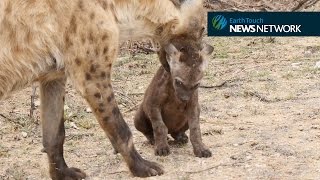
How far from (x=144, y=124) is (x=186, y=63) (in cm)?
74

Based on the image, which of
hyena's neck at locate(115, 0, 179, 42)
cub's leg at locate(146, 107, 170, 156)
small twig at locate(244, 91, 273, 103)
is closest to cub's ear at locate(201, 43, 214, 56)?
hyena's neck at locate(115, 0, 179, 42)

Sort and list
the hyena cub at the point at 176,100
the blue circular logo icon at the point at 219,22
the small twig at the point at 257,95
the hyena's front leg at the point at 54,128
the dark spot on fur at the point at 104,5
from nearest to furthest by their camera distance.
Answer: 1. the dark spot on fur at the point at 104,5
2. the hyena's front leg at the point at 54,128
3. the hyena cub at the point at 176,100
4. the small twig at the point at 257,95
5. the blue circular logo icon at the point at 219,22

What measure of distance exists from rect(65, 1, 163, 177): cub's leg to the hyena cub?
0.63 metres

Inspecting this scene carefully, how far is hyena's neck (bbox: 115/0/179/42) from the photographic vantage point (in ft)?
15.4

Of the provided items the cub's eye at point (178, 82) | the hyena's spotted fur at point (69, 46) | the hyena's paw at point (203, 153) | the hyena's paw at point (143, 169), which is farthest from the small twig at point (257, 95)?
the hyena's spotted fur at point (69, 46)

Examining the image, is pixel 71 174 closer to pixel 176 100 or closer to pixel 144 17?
pixel 176 100

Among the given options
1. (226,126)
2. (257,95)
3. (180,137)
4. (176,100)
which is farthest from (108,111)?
(257,95)

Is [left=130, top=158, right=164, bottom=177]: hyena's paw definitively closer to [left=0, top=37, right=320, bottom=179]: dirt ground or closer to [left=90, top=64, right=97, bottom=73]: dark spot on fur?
[left=0, top=37, right=320, bottom=179]: dirt ground

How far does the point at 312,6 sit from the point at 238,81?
406cm

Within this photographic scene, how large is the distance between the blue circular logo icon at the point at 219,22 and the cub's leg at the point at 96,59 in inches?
212

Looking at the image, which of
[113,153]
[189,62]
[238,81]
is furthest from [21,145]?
[238,81]

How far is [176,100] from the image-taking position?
5375 millimetres

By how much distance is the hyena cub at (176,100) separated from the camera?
5062 millimetres

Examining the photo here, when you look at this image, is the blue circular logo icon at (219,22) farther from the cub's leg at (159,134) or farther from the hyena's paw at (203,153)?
the hyena's paw at (203,153)
